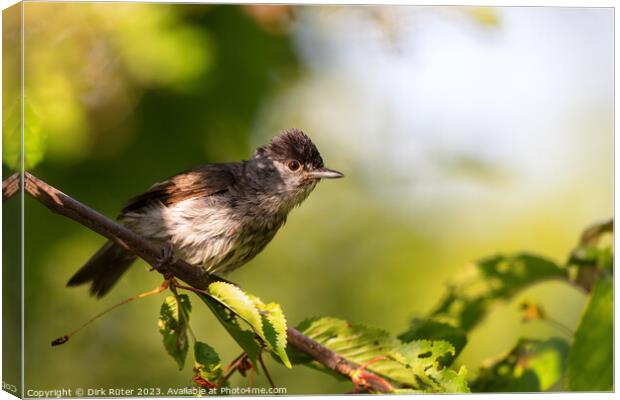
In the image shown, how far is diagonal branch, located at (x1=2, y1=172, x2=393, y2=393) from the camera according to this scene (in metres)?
2.86

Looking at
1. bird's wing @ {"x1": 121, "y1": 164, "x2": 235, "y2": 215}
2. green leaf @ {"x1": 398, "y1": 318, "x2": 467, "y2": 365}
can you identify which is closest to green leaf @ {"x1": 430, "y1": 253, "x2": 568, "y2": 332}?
green leaf @ {"x1": 398, "y1": 318, "x2": 467, "y2": 365}

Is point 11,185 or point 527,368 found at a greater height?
point 11,185

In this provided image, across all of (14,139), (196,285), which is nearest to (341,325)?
(196,285)

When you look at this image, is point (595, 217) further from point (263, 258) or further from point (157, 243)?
point (157, 243)

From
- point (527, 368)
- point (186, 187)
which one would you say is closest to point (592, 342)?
point (527, 368)

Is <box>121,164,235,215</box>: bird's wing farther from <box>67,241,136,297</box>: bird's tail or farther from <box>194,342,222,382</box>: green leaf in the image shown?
<box>194,342,222,382</box>: green leaf

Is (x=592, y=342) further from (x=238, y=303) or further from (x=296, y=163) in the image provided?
(x=296, y=163)

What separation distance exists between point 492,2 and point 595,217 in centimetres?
161

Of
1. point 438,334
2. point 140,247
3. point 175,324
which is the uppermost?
point 140,247

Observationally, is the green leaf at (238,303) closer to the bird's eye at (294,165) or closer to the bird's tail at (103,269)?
the bird's eye at (294,165)

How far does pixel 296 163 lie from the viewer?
4223mm

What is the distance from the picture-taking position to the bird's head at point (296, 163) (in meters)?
4.18

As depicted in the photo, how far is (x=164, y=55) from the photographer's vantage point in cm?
416

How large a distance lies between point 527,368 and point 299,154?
1.51 metres
